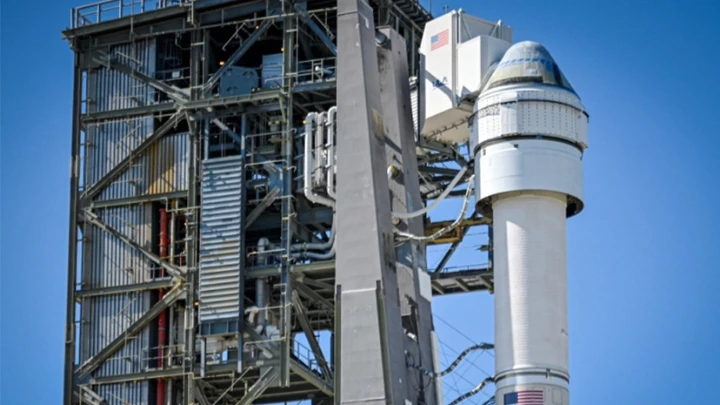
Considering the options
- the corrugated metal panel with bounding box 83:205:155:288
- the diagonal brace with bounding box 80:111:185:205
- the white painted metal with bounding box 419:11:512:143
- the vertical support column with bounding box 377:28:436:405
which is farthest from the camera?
the diagonal brace with bounding box 80:111:185:205

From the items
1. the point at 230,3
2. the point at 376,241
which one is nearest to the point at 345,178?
the point at 376,241

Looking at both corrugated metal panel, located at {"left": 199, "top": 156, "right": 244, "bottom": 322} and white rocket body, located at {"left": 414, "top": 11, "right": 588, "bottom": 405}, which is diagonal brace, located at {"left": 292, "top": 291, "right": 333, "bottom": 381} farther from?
white rocket body, located at {"left": 414, "top": 11, "right": 588, "bottom": 405}

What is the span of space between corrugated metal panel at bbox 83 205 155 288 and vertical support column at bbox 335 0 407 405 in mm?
11304

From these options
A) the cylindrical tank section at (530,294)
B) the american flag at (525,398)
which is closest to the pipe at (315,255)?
the cylindrical tank section at (530,294)

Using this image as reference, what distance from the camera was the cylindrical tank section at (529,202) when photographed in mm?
54750

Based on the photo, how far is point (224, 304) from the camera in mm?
64938

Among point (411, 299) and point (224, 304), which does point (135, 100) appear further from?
point (411, 299)

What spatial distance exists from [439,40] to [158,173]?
459 inches

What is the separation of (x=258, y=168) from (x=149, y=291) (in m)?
4.80

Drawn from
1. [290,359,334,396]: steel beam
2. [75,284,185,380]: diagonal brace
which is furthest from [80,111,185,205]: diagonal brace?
[290,359,334,396]: steel beam

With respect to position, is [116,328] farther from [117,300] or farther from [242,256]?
[242,256]

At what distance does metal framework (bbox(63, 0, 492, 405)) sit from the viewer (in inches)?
2559

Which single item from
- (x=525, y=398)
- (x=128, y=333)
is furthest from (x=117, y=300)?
(x=525, y=398)

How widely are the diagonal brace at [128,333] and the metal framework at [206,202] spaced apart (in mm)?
29
